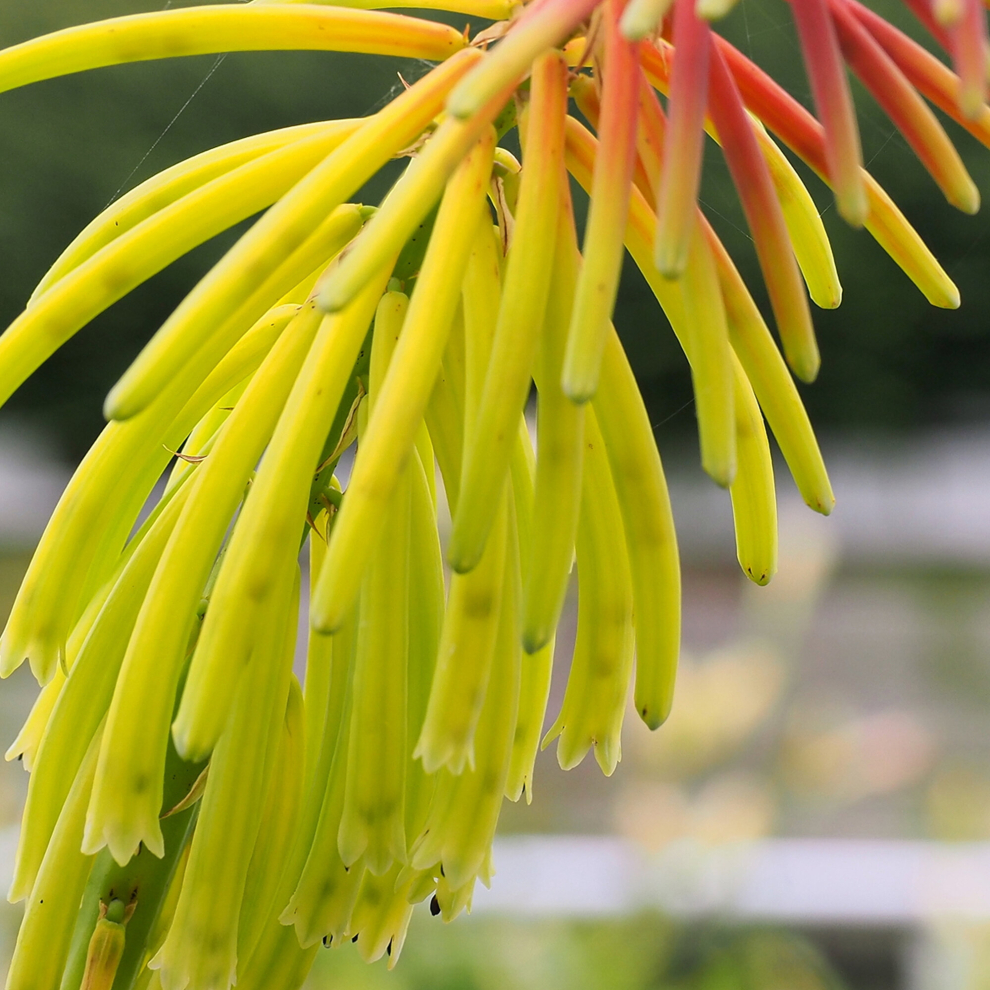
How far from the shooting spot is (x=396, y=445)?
0.18 meters

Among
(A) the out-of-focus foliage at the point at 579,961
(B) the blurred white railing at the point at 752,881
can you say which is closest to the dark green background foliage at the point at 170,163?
(B) the blurred white railing at the point at 752,881

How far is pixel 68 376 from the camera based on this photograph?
2.96m

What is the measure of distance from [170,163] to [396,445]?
255 centimetres

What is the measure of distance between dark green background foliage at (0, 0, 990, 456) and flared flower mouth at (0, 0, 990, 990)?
1842 mm

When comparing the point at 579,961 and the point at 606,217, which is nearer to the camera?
the point at 606,217

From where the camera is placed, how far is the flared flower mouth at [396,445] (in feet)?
0.63

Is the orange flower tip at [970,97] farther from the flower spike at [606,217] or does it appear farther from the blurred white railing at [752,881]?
the blurred white railing at [752,881]

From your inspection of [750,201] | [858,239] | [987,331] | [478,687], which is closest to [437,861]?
[478,687]

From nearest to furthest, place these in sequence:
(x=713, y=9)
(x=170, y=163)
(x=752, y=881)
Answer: (x=713, y=9), (x=752, y=881), (x=170, y=163)

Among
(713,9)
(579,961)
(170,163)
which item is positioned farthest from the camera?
(170,163)

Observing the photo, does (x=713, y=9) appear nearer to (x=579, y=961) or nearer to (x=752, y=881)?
(x=579, y=961)

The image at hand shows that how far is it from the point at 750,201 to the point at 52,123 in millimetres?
2671

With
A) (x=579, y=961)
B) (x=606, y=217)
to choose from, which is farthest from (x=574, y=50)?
(x=579, y=961)

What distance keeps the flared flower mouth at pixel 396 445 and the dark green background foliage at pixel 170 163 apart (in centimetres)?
184
